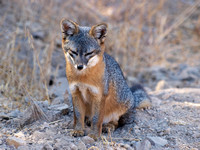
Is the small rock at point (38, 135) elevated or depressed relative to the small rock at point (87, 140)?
elevated

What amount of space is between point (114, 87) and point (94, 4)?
29.2 ft

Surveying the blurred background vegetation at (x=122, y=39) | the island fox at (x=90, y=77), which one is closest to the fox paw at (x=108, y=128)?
the island fox at (x=90, y=77)

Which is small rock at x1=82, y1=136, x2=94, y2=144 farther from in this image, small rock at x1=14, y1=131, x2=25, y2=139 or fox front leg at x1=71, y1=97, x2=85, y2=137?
small rock at x1=14, y1=131, x2=25, y2=139

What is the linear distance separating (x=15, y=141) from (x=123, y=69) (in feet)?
15.7

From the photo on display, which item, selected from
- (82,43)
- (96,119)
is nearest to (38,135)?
(96,119)

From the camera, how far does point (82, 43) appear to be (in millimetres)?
4180

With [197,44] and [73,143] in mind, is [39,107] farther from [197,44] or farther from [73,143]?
[197,44]

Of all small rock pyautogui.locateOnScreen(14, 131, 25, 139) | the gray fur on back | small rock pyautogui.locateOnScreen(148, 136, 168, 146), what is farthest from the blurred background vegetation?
small rock pyautogui.locateOnScreen(148, 136, 168, 146)

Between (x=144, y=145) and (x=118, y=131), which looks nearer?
(x=144, y=145)

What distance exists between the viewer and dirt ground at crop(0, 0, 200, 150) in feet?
14.5

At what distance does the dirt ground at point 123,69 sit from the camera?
4418mm

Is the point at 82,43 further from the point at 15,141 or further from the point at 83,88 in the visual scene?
the point at 15,141

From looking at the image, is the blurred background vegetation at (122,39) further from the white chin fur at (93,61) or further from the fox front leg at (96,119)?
the white chin fur at (93,61)

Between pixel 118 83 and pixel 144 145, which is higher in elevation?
pixel 118 83
